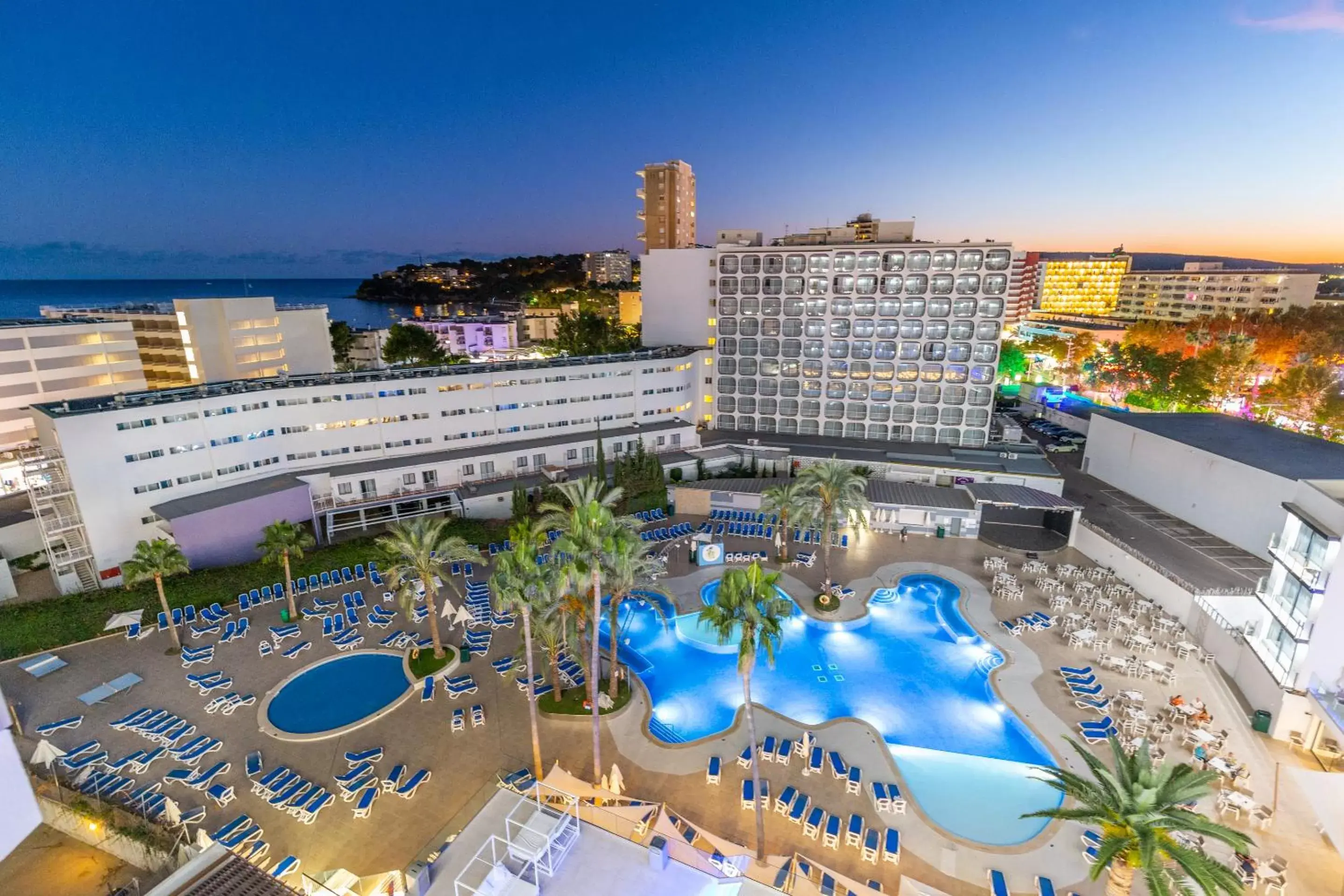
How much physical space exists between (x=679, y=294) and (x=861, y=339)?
17123 mm

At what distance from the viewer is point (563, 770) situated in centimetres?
1950

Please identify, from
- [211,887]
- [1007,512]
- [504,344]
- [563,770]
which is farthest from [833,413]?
[504,344]

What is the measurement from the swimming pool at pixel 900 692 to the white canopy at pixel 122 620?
2247 centimetres

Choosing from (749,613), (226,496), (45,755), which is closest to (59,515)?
(226,496)

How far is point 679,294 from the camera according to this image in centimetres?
5588

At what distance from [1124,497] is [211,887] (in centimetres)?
5068

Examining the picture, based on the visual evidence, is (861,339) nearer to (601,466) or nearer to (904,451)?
(904,451)

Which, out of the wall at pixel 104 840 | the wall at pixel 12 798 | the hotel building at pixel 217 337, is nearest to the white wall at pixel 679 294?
the hotel building at pixel 217 337

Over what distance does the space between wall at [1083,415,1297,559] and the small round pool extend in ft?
141

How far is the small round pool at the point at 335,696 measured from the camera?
72.5 ft

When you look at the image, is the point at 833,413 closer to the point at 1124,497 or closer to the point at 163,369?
the point at 1124,497

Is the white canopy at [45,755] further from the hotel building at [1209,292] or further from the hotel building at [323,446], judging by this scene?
the hotel building at [1209,292]

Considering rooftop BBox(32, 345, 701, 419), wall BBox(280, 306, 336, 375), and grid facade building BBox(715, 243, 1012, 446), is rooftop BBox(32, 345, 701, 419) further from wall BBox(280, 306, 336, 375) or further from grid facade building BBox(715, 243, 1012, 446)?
wall BBox(280, 306, 336, 375)

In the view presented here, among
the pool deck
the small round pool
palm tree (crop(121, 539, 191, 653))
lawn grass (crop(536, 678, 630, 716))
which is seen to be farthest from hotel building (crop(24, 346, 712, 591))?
lawn grass (crop(536, 678, 630, 716))
